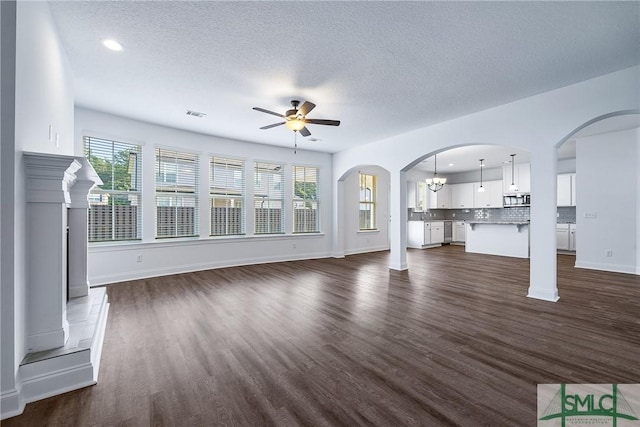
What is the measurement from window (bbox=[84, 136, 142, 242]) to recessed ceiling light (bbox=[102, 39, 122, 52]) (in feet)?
8.37

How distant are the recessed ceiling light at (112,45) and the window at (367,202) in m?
6.97

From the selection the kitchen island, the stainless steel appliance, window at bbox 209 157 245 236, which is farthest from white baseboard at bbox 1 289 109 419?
the stainless steel appliance

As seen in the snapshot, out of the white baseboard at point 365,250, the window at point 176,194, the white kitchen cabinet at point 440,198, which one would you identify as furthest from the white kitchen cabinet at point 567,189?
the window at point 176,194

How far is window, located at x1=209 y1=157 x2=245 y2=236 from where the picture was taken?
6.12 metres

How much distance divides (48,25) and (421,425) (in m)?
4.08

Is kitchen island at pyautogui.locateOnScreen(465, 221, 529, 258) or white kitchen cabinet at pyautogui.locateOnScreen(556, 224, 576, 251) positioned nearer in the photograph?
kitchen island at pyautogui.locateOnScreen(465, 221, 529, 258)

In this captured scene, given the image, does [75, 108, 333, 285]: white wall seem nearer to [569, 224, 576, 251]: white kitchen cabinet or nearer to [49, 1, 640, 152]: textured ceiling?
[49, 1, 640, 152]: textured ceiling

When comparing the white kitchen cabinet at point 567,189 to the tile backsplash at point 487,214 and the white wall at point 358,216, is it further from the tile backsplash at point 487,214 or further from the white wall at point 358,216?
the white wall at point 358,216

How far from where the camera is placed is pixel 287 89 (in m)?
3.74

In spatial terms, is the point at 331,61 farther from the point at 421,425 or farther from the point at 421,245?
the point at 421,245

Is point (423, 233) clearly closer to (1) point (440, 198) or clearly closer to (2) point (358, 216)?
(1) point (440, 198)

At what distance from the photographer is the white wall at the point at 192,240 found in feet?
15.5

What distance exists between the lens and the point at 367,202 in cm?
912

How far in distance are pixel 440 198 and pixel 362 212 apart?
4.29 metres
